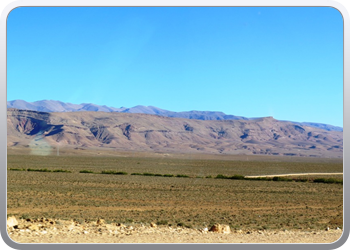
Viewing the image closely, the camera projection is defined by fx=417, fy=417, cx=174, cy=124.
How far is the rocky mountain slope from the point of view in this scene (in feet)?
475

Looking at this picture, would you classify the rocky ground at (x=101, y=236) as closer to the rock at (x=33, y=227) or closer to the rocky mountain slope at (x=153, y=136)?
the rock at (x=33, y=227)

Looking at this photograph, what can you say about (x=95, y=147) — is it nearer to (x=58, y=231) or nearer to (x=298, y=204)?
(x=298, y=204)

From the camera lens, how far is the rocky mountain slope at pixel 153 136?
145 meters

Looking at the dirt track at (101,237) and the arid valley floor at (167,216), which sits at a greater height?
the dirt track at (101,237)

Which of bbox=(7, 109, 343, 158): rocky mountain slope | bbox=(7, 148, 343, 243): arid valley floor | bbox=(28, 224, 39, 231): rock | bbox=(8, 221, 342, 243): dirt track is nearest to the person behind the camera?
bbox=(8, 221, 342, 243): dirt track

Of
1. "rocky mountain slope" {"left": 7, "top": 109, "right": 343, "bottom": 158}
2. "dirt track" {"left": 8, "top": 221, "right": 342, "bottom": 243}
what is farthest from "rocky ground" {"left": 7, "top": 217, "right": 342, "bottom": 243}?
"rocky mountain slope" {"left": 7, "top": 109, "right": 343, "bottom": 158}

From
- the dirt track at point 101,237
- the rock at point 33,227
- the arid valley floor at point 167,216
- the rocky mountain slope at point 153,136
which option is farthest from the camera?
the rocky mountain slope at point 153,136

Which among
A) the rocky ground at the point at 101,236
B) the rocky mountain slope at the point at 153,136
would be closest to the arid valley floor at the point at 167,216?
the rocky ground at the point at 101,236

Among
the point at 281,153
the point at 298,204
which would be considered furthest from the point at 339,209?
Answer: the point at 281,153

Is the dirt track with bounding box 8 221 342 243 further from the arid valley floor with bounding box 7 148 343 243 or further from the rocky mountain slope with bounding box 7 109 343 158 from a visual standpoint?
the rocky mountain slope with bounding box 7 109 343 158

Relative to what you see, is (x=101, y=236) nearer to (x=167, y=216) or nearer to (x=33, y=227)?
(x=33, y=227)

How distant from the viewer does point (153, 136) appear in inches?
6909
